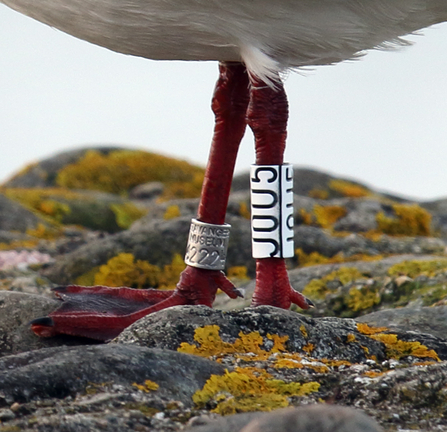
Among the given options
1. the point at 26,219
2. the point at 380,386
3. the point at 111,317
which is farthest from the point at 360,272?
the point at 26,219

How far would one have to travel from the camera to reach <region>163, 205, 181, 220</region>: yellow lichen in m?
8.31

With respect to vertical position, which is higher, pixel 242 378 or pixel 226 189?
pixel 226 189

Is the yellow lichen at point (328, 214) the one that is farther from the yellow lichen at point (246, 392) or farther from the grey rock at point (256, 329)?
the yellow lichen at point (246, 392)

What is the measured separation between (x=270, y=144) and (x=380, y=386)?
5.94 ft

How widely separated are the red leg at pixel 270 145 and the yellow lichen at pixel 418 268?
1610 mm

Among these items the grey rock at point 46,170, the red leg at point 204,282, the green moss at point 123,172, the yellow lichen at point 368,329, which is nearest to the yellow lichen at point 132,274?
the red leg at point 204,282

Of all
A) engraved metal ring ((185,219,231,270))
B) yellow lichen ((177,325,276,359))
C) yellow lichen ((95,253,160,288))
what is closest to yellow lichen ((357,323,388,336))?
yellow lichen ((177,325,276,359))

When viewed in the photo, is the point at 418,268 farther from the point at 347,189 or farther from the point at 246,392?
the point at 347,189

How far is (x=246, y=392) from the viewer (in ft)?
9.89

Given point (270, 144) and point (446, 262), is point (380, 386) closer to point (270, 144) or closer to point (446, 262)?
point (270, 144)

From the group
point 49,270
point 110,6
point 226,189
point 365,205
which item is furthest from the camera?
point 365,205

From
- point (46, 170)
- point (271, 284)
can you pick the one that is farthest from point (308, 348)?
point (46, 170)

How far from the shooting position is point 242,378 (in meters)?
3.09

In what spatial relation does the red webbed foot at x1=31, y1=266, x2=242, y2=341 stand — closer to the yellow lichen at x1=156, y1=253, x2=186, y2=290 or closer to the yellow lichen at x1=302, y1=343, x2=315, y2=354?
the yellow lichen at x1=302, y1=343, x2=315, y2=354
